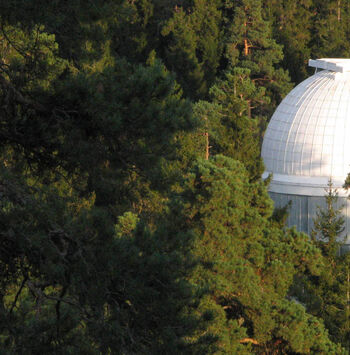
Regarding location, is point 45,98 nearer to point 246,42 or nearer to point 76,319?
point 76,319

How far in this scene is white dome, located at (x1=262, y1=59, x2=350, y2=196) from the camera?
38875 millimetres

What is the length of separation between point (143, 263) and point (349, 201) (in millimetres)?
28100

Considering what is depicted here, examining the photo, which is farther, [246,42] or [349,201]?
[246,42]

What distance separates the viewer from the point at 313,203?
38188 millimetres

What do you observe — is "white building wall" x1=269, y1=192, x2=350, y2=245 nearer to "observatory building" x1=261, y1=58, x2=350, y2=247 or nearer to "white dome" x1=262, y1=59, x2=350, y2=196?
"observatory building" x1=261, y1=58, x2=350, y2=247

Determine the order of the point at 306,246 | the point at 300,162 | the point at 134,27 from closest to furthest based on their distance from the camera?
the point at 306,246, the point at 300,162, the point at 134,27

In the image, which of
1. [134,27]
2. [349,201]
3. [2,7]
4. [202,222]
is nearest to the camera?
[2,7]

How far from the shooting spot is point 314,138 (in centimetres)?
3925

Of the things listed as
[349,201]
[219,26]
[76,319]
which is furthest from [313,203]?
[76,319]

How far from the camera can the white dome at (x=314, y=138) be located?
128ft

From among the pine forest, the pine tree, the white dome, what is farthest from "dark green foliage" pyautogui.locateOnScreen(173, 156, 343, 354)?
the pine tree

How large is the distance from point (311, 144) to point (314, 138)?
0.82ft

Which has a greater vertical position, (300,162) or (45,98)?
(45,98)

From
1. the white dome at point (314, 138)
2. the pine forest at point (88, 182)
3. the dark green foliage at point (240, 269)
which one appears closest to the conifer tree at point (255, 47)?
the white dome at point (314, 138)
